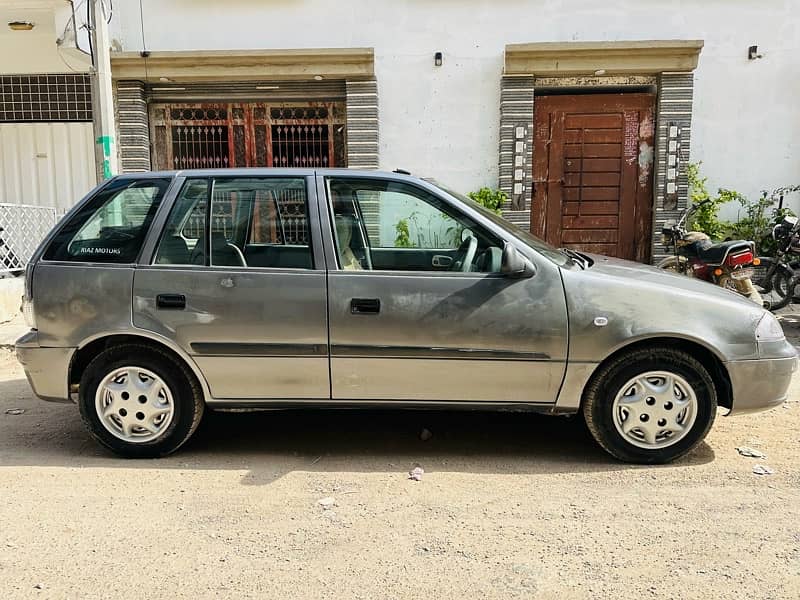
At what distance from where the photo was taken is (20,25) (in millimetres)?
9727

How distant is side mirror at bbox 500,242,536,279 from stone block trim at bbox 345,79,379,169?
5791 millimetres

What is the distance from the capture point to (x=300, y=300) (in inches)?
144

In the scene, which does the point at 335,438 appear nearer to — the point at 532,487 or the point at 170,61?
the point at 532,487

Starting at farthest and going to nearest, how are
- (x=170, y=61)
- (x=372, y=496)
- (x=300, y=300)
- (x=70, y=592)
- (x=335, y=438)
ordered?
(x=170, y=61), (x=335, y=438), (x=300, y=300), (x=372, y=496), (x=70, y=592)

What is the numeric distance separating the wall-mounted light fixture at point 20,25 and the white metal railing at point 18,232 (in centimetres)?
274

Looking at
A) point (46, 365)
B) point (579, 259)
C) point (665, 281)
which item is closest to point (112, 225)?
point (46, 365)

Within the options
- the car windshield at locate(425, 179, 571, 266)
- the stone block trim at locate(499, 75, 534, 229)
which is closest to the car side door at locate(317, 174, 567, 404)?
the car windshield at locate(425, 179, 571, 266)

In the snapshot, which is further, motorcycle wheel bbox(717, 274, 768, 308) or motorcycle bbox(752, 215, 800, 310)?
motorcycle bbox(752, 215, 800, 310)

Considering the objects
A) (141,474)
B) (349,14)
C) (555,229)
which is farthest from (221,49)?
(141,474)

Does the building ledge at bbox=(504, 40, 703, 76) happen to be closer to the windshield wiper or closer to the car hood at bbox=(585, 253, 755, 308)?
the windshield wiper

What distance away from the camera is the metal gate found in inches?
371

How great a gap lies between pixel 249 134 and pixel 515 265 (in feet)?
22.6

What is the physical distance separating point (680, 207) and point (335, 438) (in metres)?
6.75

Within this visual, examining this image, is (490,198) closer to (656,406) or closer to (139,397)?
(656,406)
